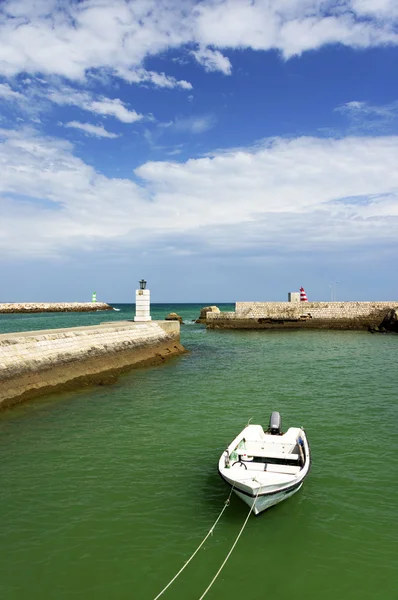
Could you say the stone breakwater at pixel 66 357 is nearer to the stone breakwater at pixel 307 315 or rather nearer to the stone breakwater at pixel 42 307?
the stone breakwater at pixel 307 315

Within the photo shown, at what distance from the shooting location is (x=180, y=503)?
818cm

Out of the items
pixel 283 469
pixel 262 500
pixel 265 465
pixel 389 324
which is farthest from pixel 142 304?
pixel 389 324

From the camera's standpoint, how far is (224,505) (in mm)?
8070

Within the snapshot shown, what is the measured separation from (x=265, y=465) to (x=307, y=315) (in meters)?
44.4

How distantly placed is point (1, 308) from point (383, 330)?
306 ft

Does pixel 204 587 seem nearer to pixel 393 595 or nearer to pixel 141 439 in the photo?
pixel 393 595

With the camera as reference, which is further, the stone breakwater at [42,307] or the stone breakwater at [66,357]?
the stone breakwater at [42,307]

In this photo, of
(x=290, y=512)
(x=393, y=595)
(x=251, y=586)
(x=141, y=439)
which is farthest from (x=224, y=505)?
(x=141, y=439)

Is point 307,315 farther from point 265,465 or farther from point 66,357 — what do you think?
point 265,465

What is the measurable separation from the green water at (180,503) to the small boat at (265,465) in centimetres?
49

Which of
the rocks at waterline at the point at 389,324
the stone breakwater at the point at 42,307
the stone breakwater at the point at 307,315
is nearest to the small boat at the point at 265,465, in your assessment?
the rocks at waterline at the point at 389,324

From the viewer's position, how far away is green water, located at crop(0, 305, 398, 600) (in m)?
6.09

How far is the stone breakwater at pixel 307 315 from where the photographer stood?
50.1 metres

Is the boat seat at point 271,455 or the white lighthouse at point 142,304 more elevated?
the white lighthouse at point 142,304
